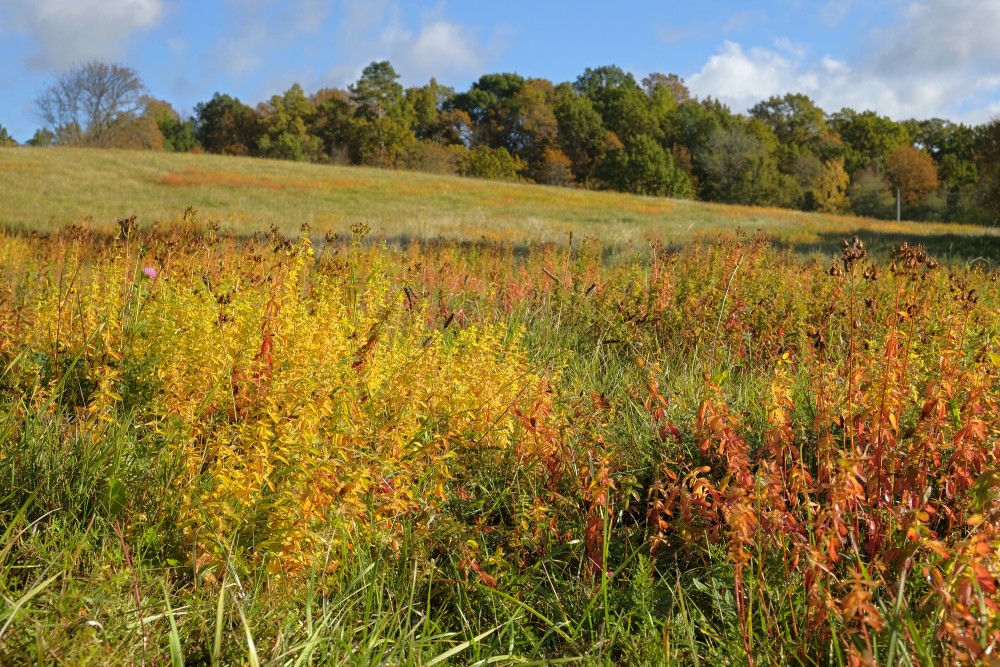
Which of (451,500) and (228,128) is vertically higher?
(228,128)

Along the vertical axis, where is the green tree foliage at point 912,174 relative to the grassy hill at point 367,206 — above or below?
above

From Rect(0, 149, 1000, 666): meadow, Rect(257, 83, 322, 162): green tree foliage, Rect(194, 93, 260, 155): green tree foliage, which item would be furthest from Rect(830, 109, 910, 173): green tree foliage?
Rect(0, 149, 1000, 666): meadow

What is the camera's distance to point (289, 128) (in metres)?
63.9

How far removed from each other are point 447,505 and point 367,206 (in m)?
23.7

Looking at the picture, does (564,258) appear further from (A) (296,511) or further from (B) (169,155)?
(B) (169,155)

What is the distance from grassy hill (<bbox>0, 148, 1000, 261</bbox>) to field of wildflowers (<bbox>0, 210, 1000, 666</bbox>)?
1077cm

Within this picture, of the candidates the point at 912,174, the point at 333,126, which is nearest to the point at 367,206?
the point at 333,126

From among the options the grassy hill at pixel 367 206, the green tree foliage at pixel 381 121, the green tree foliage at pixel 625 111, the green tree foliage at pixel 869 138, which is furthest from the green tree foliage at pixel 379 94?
the green tree foliage at pixel 869 138

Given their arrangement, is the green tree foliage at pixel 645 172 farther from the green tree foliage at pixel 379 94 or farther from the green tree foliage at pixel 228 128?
the green tree foliage at pixel 228 128

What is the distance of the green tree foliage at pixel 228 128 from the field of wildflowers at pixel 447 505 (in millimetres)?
67173

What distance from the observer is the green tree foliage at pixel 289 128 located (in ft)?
198

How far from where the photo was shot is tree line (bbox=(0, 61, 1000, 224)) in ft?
198

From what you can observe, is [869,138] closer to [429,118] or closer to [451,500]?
[429,118]

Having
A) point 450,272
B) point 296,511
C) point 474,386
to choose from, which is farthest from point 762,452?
point 450,272
